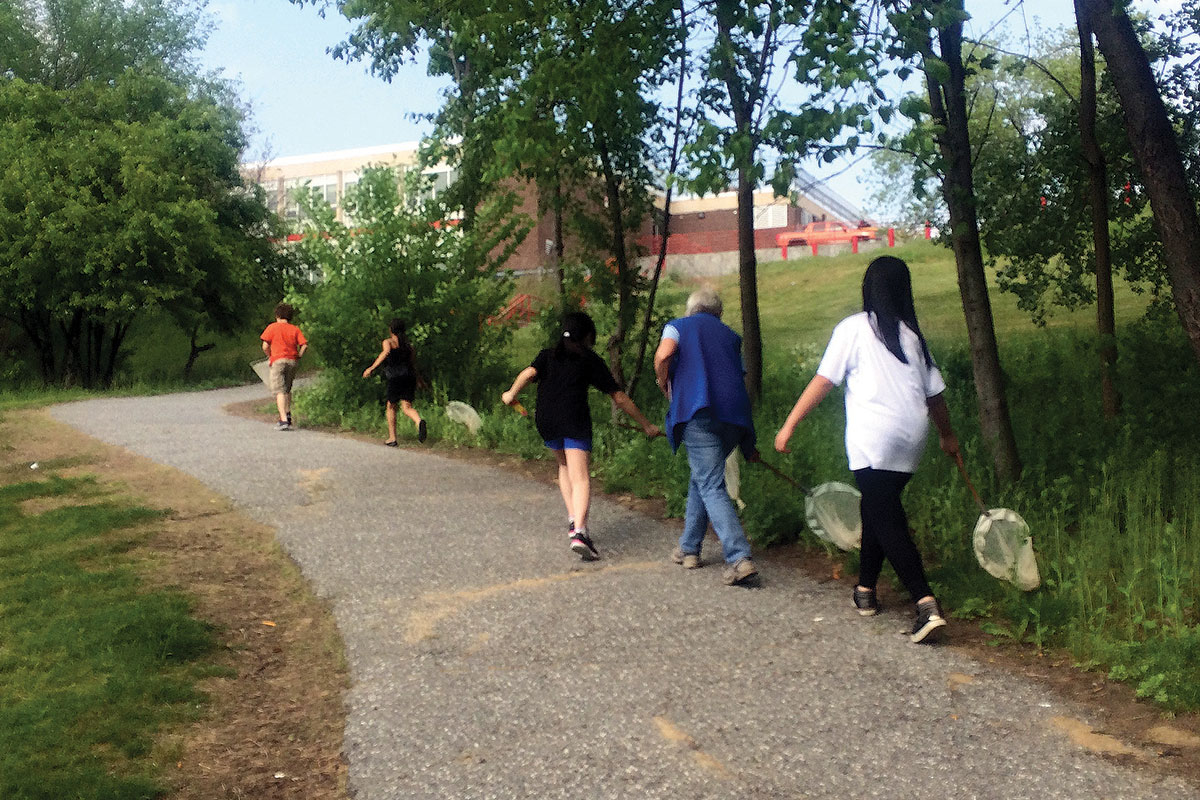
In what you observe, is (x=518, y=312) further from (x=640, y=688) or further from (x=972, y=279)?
(x=640, y=688)

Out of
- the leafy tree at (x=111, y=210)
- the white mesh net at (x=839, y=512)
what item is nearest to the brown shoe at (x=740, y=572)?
the white mesh net at (x=839, y=512)

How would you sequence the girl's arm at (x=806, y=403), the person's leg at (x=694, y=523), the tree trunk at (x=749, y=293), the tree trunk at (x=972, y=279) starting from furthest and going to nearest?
the tree trunk at (x=749, y=293) < the tree trunk at (x=972, y=279) < the person's leg at (x=694, y=523) < the girl's arm at (x=806, y=403)

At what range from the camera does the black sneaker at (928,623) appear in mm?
5738

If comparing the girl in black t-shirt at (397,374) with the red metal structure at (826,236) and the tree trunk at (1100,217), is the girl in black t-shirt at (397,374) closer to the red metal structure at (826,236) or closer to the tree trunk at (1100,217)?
the tree trunk at (1100,217)

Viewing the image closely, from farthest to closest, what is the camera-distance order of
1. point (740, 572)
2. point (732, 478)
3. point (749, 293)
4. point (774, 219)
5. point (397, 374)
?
point (774, 219) < point (397, 374) < point (749, 293) < point (732, 478) < point (740, 572)

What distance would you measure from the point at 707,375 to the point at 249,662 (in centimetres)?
304

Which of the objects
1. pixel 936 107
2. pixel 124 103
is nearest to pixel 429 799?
pixel 936 107

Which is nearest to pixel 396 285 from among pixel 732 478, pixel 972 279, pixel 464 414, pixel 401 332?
pixel 401 332

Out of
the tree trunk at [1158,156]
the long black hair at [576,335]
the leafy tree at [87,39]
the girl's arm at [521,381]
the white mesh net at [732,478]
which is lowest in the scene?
the white mesh net at [732,478]

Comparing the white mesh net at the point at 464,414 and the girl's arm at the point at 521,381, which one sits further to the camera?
the white mesh net at the point at 464,414

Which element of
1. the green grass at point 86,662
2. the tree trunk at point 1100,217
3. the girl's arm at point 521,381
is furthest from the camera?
the tree trunk at point 1100,217

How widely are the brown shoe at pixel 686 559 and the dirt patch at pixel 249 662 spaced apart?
221cm

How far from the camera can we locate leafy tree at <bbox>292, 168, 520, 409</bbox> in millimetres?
17344

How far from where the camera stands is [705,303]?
288 inches
